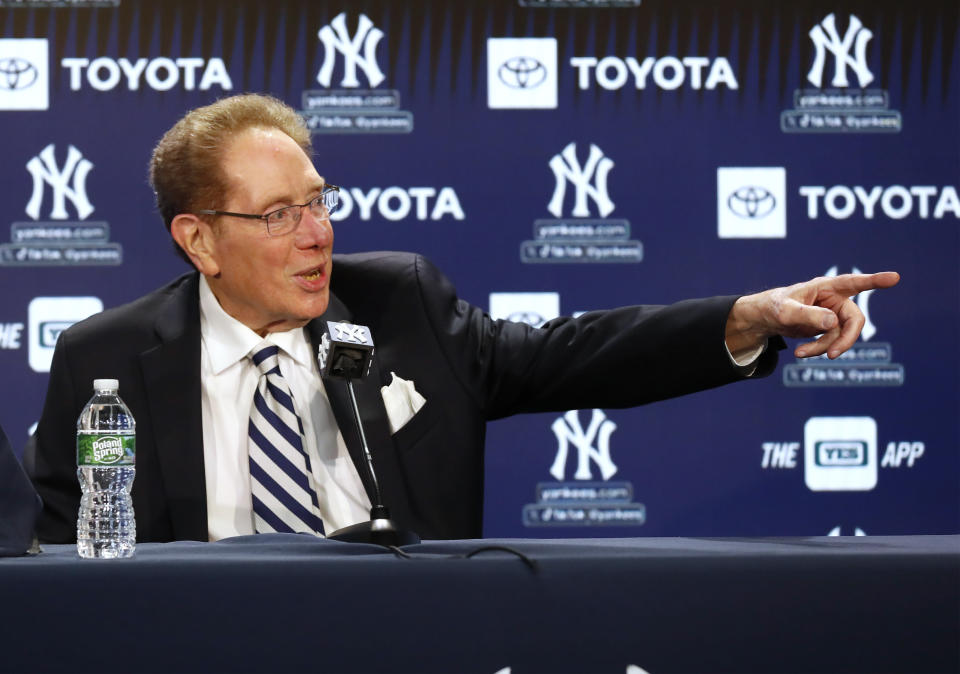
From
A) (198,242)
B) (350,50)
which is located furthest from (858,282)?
(350,50)

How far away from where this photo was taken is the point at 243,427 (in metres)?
2.12

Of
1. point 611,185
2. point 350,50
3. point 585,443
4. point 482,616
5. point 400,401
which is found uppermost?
point 350,50

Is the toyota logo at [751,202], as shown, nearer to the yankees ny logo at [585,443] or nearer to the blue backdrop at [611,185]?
the blue backdrop at [611,185]

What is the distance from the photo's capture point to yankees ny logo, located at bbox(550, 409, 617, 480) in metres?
3.73

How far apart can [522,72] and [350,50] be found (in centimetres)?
55

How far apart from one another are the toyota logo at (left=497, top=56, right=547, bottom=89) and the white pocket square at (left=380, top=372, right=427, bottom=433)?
5.80 feet

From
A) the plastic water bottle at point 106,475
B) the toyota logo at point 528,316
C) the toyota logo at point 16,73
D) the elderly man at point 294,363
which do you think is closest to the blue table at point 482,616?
the plastic water bottle at point 106,475

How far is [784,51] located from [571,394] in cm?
197

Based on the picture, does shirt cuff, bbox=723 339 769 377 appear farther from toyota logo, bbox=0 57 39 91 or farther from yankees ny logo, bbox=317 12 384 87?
toyota logo, bbox=0 57 39 91

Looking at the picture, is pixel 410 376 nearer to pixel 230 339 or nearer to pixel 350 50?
pixel 230 339

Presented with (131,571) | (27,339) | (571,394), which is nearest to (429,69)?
(27,339)

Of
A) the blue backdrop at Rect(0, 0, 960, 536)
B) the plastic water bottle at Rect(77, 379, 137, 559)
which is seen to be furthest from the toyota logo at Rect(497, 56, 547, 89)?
the plastic water bottle at Rect(77, 379, 137, 559)

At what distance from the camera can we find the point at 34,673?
1.23 metres

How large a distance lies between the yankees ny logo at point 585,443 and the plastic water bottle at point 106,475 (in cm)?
190
